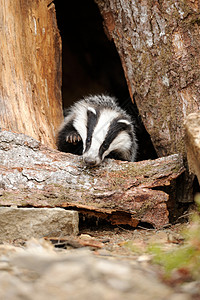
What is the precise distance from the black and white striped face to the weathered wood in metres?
0.25

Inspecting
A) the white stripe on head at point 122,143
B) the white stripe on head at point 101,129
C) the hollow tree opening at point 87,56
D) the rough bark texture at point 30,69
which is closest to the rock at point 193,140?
the white stripe on head at point 101,129

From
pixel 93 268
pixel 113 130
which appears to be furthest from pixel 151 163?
pixel 93 268

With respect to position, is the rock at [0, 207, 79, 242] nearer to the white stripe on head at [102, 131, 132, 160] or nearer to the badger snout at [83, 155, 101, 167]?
the badger snout at [83, 155, 101, 167]

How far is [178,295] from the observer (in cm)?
109

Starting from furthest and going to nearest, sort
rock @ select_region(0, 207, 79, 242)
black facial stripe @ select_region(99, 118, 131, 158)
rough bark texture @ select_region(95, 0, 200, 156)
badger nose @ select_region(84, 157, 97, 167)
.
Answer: black facial stripe @ select_region(99, 118, 131, 158), rough bark texture @ select_region(95, 0, 200, 156), badger nose @ select_region(84, 157, 97, 167), rock @ select_region(0, 207, 79, 242)

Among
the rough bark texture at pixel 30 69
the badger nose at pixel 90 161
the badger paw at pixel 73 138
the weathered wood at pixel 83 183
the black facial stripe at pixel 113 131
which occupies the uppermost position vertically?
the rough bark texture at pixel 30 69

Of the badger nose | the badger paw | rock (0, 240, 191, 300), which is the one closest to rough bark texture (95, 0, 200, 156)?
the badger paw

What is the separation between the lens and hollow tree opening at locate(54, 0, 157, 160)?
19.2 feet

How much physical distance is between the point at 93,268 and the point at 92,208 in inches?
57.5

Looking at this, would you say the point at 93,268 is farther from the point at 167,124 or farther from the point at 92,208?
the point at 167,124

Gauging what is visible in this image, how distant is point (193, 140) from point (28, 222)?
3.97 ft

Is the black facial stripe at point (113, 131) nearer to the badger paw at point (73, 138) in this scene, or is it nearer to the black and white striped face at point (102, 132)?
the black and white striped face at point (102, 132)

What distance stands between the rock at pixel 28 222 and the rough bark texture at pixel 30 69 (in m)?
1.21

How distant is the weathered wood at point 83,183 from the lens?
8.82ft
